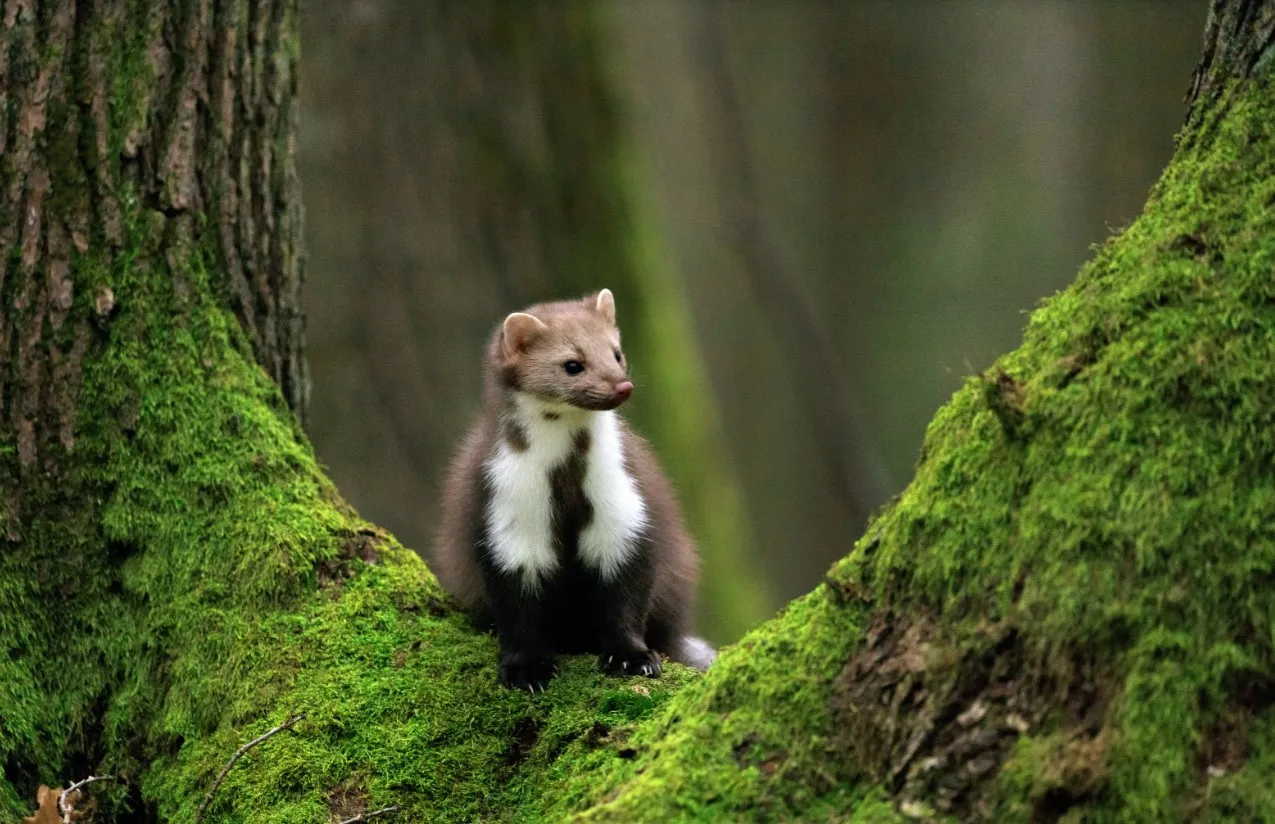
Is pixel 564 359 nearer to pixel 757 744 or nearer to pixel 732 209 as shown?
pixel 757 744

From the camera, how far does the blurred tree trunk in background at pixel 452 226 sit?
10.4 m

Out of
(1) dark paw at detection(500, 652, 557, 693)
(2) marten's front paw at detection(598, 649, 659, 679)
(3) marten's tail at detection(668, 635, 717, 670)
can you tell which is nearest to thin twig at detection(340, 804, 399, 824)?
(1) dark paw at detection(500, 652, 557, 693)

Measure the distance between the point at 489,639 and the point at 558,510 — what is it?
1.82ft

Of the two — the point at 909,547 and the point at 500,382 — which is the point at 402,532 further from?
the point at 909,547

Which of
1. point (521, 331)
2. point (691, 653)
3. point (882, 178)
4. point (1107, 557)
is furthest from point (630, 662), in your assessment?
point (882, 178)

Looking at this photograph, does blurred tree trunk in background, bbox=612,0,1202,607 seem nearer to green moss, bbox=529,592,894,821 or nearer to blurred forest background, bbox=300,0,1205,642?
blurred forest background, bbox=300,0,1205,642

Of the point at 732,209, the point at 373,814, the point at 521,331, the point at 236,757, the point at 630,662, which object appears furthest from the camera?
the point at 732,209

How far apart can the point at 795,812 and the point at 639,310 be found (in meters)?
7.65

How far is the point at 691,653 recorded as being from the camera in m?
5.95

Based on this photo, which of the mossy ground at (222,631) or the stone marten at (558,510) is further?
the stone marten at (558,510)

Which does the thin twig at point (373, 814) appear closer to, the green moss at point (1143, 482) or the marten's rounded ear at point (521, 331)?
the green moss at point (1143, 482)

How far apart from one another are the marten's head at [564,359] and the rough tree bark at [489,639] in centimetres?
89

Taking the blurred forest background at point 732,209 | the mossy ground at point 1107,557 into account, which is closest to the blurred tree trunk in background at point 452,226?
the blurred forest background at point 732,209

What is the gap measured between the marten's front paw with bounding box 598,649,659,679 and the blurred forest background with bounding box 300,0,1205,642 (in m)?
1.79
